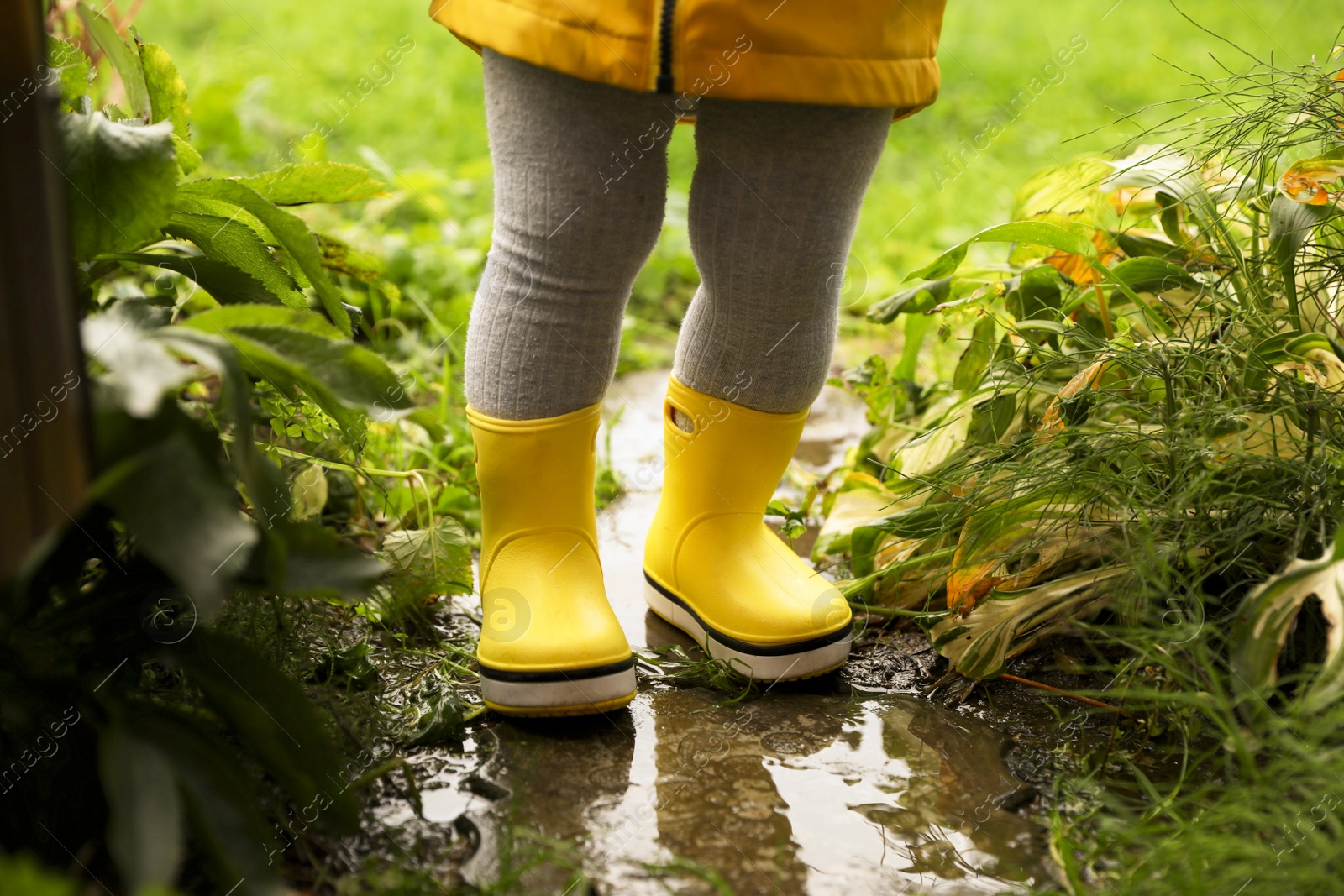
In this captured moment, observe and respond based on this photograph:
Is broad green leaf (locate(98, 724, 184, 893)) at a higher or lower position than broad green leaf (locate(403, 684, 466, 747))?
higher

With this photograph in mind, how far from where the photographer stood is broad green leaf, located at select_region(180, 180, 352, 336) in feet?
3.49

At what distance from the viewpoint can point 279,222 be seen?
1066 millimetres

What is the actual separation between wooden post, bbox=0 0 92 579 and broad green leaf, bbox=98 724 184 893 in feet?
0.50

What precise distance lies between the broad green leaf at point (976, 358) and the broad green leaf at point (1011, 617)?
35 cm

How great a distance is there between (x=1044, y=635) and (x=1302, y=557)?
0.96ft

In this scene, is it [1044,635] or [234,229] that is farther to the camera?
[1044,635]

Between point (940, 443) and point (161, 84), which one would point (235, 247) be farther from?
point (940, 443)

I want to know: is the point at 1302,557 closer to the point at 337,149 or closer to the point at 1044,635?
the point at 1044,635

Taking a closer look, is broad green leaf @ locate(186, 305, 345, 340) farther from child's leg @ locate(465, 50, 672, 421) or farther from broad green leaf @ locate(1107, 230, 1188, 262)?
broad green leaf @ locate(1107, 230, 1188, 262)

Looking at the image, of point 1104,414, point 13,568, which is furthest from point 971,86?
point 13,568

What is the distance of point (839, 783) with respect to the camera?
1.03 metres

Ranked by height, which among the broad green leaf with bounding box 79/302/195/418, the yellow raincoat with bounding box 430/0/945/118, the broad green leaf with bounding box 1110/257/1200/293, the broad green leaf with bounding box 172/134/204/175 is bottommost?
the broad green leaf with bounding box 1110/257/1200/293

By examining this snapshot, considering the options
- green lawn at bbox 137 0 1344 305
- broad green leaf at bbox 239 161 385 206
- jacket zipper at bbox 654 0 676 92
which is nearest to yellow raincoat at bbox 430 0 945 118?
jacket zipper at bbox 654 0 676 92

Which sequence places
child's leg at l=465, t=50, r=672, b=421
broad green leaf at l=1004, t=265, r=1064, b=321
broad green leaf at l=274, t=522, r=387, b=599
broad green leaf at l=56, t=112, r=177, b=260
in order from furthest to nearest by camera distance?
broad green leaf at l=1004, t=265, r=1064, b=321 → child's leg at l=465, t=50, r=672, b=421 → broad green leaf at l=56, t=112, r=177, b=260 → broad green leaf at l=274, t=522, r=387, b=599
